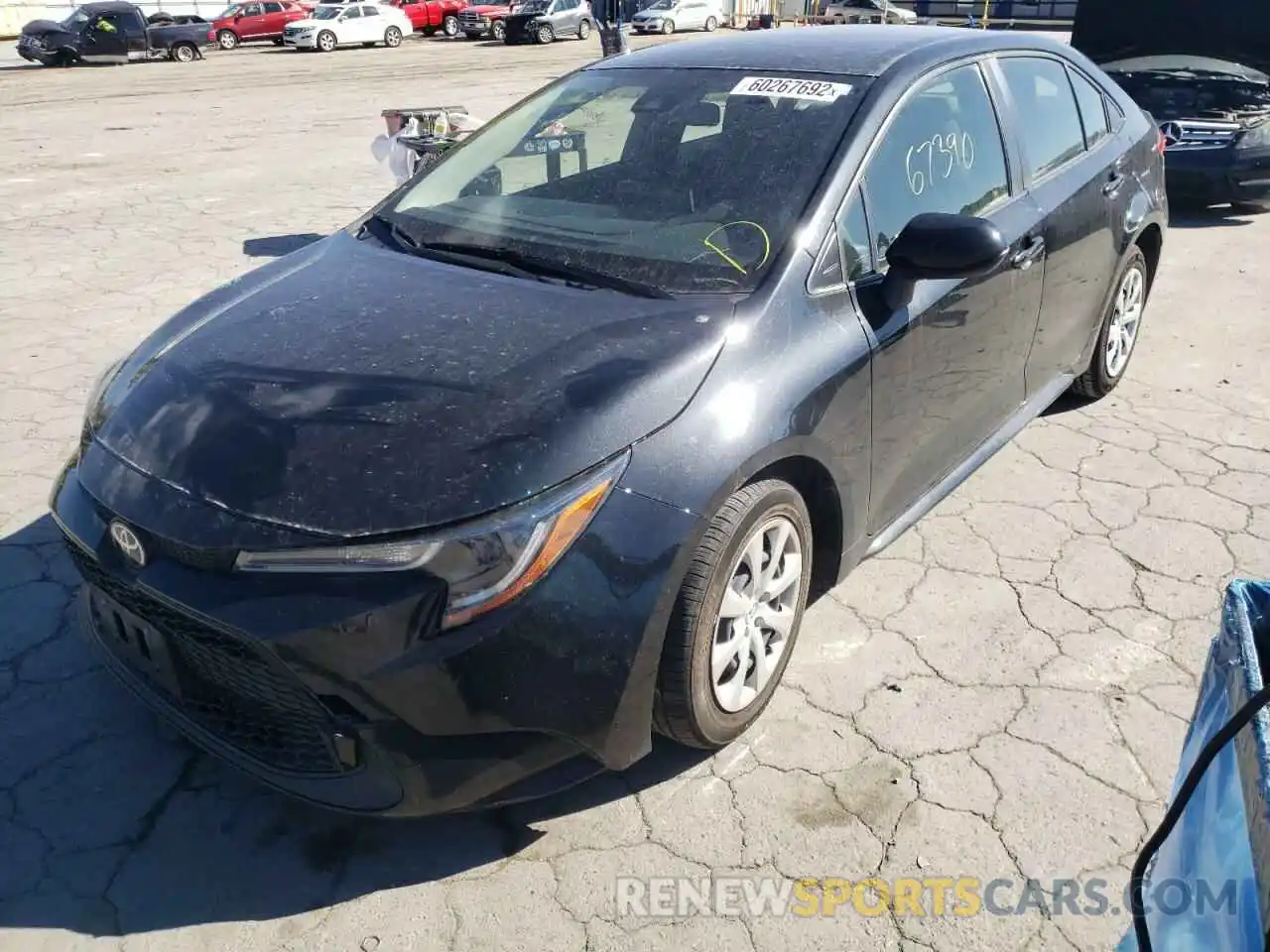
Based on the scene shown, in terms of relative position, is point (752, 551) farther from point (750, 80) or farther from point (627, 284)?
point (750, 80)

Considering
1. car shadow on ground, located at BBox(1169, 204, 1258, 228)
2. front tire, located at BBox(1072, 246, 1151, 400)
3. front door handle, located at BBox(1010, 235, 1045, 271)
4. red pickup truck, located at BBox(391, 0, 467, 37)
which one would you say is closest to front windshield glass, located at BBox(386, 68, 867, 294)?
front door handle, located at BBox(1010, 235, 1045, 271)

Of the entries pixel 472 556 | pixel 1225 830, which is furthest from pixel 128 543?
pixel 1225 830

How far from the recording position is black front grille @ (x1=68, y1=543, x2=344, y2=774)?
2.04m

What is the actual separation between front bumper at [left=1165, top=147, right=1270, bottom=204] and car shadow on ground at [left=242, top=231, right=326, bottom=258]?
6658mm

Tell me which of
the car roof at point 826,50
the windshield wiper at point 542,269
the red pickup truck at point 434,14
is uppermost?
the red pickup truck at point 434,14

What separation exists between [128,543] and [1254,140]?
8540 mm

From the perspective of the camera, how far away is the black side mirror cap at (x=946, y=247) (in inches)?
102

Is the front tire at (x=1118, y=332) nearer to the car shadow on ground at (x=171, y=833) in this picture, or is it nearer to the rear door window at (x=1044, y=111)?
the rear door window at (x=1044, y=111)

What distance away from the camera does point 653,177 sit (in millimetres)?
3014

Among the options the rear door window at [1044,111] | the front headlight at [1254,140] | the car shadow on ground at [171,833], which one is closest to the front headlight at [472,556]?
the car shadow on ground at [171,833]

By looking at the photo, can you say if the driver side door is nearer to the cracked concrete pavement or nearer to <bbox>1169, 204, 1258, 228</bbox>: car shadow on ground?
the cracked concrete pavement

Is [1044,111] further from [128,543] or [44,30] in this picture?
[44,30]

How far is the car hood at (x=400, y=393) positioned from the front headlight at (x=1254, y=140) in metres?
7.15

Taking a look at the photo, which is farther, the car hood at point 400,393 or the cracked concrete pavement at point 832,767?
the cracked concrete pavement at point 832,767
